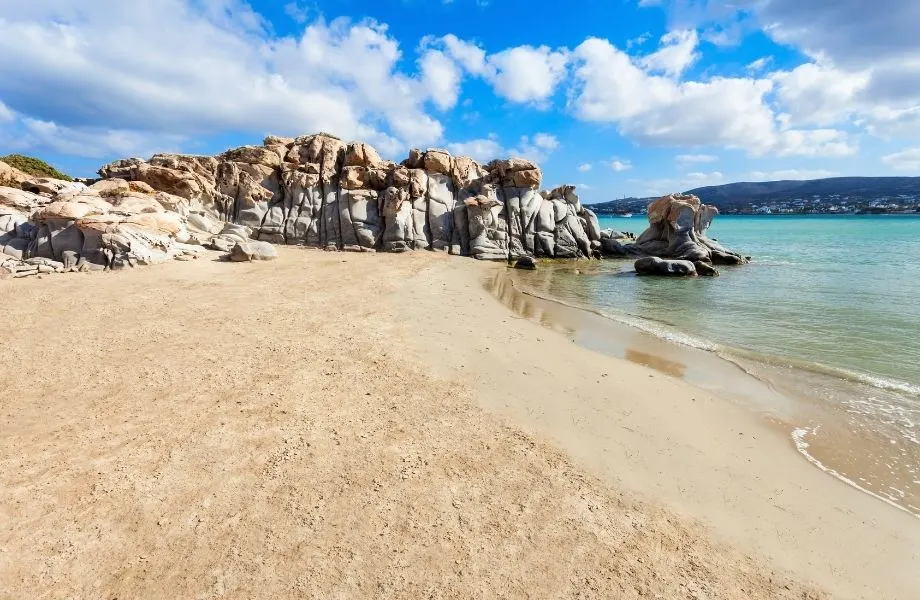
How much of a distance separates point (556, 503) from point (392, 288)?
41.8 feet

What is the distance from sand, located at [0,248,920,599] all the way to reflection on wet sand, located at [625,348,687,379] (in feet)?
2.34

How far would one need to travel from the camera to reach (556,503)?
5051 millimetres

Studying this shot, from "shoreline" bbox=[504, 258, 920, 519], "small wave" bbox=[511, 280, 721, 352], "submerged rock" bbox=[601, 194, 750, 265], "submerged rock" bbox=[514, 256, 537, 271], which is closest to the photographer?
"shoreline" bbox=[504, 258, 920, 519]

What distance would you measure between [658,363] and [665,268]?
1847 cm

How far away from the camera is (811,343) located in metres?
12.1

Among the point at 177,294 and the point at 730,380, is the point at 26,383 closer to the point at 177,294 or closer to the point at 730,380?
the point at 177,294

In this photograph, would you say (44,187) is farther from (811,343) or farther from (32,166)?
(811,343)

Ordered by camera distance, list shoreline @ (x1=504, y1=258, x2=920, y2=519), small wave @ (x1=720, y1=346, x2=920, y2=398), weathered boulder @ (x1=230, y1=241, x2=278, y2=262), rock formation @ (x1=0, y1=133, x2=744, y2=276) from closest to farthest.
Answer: shoreline @ (x1=504, y1=258, x2=920, y2=519), small wave @ (x1=720, y1=346, x2=920, y2=398), weathered boulder @ (x1=230, y1=241, x2=278, y2=262), rock formation @ (x1=0, y1=133, x2=744, y2=276)

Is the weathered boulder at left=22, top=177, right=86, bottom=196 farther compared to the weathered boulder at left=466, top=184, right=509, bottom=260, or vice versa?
the weathered boulder at left=466, top=184, right=509, bottom=260

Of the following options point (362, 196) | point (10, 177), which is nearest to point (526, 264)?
point (362, 196)

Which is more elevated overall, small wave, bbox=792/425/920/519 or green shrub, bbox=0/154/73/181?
green shrub, bbox=0/154/73/181

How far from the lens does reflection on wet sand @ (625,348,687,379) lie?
390 inches

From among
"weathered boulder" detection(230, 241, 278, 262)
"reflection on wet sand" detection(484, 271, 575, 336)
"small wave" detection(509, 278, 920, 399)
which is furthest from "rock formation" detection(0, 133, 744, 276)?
"small wave" detection(509, 278, 920, 399)

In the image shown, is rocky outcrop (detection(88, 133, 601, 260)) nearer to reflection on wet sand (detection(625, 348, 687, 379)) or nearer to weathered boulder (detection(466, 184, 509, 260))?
weathered boulder (detection(466, 184, 509, 260))
